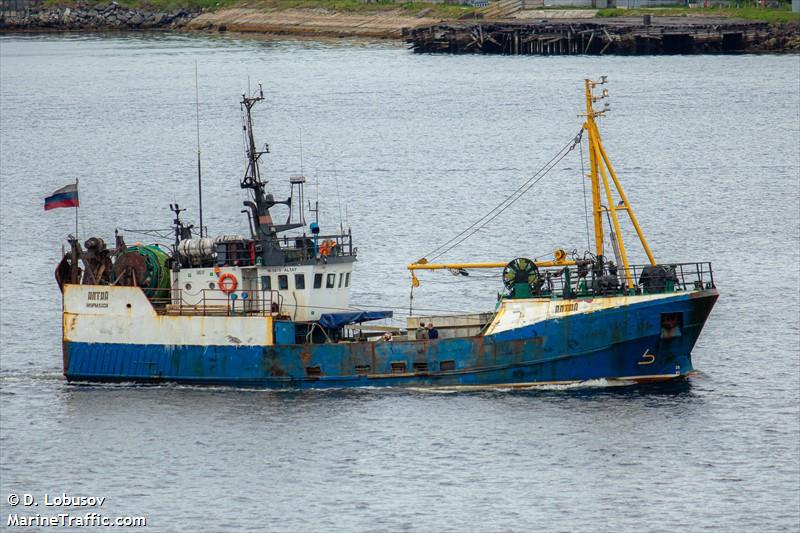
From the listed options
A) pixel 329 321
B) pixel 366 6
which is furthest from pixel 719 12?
pixel 329 321

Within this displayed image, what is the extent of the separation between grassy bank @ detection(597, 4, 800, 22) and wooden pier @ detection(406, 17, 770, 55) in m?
2.90

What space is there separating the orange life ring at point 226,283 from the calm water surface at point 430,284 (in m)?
3.01

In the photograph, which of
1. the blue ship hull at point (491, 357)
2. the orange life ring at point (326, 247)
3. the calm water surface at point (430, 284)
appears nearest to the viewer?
the calm water surface at point (430, 284)

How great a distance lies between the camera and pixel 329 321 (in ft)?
147

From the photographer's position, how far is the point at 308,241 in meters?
45.8

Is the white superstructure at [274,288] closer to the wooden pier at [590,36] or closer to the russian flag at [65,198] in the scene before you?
the russian flag at [65,198]

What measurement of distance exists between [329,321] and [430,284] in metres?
16.1

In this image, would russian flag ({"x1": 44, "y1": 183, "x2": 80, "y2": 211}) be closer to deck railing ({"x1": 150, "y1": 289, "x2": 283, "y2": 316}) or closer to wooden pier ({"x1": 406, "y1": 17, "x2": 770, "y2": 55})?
deck railing ({"x1": 150, "y1": 289, "x2": 283, "y2": 316})

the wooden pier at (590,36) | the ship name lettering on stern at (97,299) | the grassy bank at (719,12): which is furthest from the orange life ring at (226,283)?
the grassy bank at (719,12)

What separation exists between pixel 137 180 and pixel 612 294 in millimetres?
47447

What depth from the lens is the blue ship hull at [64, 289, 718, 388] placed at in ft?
144

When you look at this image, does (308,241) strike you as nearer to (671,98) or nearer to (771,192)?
(771,192)

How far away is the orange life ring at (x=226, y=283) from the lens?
149 feet

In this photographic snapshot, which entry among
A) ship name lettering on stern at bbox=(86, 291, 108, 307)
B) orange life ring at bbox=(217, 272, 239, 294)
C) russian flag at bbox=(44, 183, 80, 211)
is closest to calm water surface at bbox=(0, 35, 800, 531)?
ship name lettering on stern at bbox=(86, 291, 108, 307)
